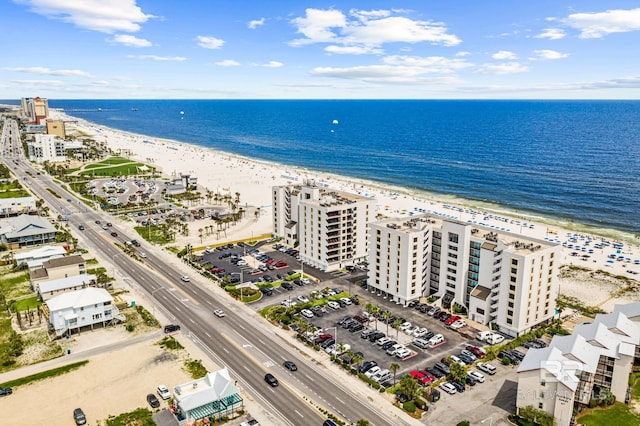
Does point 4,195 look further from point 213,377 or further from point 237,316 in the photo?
point 213,377

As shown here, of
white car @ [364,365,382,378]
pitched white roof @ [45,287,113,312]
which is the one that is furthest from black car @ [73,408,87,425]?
white car @ [364,365,382,378]

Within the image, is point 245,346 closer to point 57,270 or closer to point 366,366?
point 366,366

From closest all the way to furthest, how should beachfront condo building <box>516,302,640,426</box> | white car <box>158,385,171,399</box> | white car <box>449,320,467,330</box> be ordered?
beachfront condo building <box>516,302,640,426</box>
white car <box>158,385,171,399</box>
white car <box>449,320,467,330</box>

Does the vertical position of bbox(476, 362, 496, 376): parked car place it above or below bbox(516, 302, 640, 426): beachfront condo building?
below

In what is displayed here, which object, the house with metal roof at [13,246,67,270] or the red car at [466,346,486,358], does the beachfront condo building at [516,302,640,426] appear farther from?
the house with metal roof at [13,246,67,270]

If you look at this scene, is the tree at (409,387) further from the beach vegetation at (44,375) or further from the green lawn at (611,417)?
the beach vegetation at (44,375)
